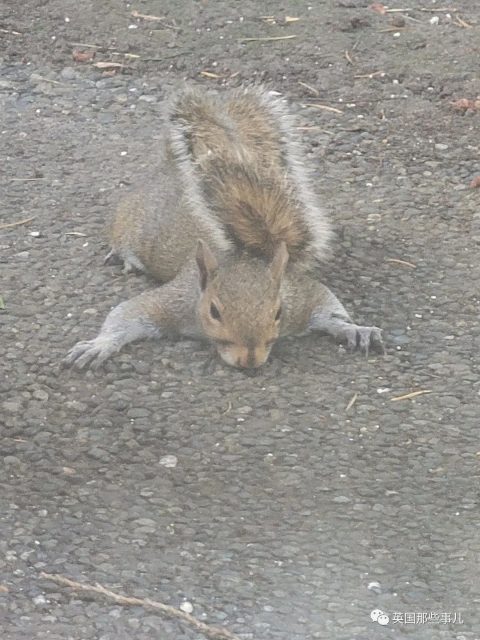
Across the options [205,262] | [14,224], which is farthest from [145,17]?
[205,262]

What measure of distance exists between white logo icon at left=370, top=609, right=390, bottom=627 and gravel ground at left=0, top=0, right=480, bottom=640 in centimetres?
3

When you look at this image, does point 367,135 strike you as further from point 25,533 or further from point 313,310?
point 25,533

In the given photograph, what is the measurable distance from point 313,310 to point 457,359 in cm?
44

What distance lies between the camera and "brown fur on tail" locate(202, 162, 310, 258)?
151 inches

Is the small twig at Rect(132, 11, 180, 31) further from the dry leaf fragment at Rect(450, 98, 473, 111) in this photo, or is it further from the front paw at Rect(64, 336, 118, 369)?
the front paw at Rect(64, 336, 118, 369)

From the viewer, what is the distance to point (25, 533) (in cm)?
303

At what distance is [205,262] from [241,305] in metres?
0.19

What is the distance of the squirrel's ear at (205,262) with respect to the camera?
3713 millimetres

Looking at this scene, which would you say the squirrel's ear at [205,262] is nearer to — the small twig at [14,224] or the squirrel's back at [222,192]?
the squirrel's back at [222,192]

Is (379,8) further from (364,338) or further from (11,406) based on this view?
(11,406)

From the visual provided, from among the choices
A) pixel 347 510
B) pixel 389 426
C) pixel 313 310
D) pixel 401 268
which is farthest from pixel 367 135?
pixel 347 510

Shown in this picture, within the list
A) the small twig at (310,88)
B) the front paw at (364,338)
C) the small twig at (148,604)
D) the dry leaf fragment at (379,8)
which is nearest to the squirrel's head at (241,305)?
the front paw at (364,338)

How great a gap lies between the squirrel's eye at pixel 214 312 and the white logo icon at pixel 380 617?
1115 mm

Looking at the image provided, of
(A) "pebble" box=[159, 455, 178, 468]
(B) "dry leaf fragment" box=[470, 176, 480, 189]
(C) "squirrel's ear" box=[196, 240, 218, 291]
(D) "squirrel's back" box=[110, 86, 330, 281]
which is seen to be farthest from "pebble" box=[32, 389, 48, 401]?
(B) "dry leaf fragment" box=[470, 176, 480, 189]
